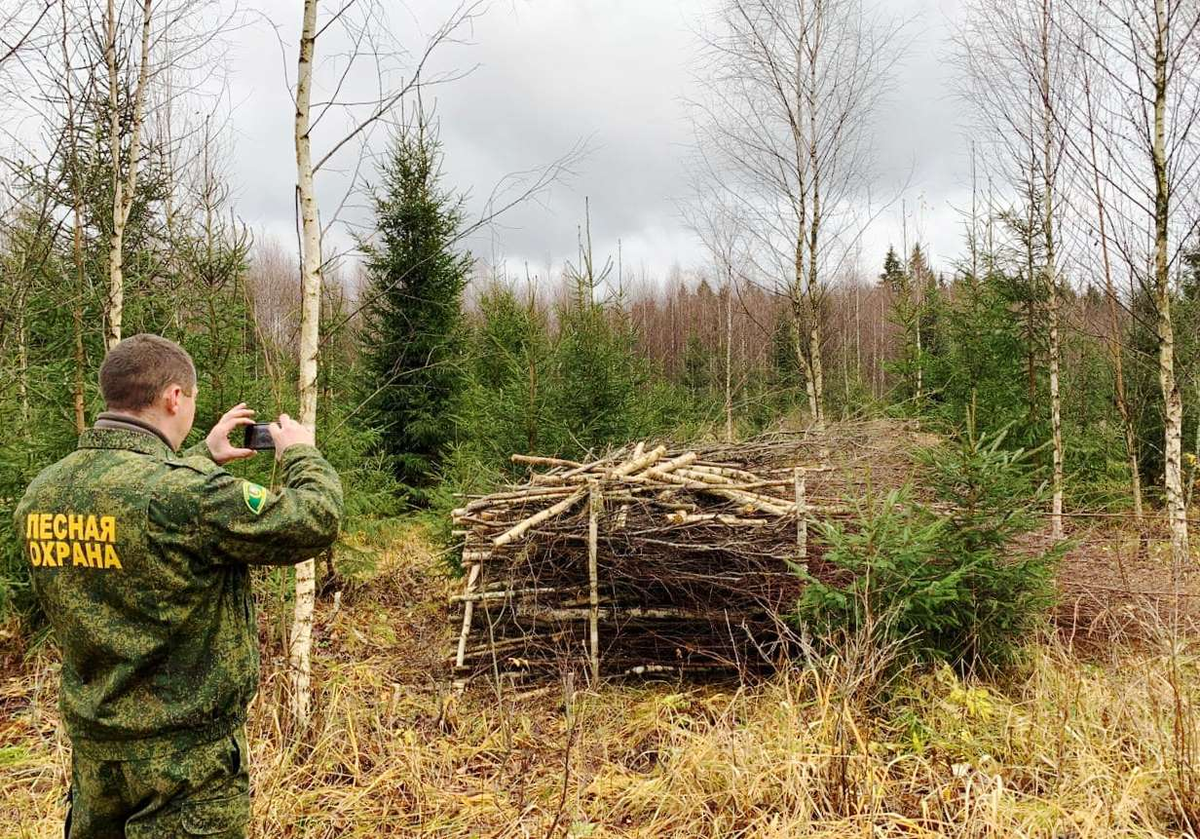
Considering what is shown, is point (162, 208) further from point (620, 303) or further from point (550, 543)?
point (550, 543)

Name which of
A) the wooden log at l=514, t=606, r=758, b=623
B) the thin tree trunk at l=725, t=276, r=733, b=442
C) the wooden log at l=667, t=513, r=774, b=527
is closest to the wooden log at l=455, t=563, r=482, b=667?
the wooden log at l=514, t=606, r=758, b=623

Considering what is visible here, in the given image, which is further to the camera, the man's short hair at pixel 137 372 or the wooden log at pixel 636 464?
the wooden log at pixel 636 464

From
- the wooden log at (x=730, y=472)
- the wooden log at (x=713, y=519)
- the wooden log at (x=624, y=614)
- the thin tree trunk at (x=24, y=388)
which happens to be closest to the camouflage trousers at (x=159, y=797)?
the wooden log at (x=624, y=614)

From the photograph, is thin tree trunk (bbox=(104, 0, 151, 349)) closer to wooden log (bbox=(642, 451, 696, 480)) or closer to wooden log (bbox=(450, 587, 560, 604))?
wooden log (bbox=(450, 587, 560, 604))

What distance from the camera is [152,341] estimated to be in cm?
213

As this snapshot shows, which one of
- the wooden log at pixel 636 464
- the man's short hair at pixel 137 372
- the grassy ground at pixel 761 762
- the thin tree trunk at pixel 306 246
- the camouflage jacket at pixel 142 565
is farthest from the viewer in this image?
the wooden log at pixel 636 464

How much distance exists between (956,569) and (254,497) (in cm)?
453

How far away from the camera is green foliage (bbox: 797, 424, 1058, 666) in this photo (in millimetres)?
4504

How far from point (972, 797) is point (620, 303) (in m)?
9.18

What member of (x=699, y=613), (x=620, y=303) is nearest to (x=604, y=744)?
(x=699, y=613)

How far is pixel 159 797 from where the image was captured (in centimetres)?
204

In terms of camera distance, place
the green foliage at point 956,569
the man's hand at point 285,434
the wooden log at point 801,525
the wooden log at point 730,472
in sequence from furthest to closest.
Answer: the wooden log at point 730,472 < the wooden log at point 801,525 < the green foliage at point 956,569 < the man's hand at point 285,434

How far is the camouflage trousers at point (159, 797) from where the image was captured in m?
2.03

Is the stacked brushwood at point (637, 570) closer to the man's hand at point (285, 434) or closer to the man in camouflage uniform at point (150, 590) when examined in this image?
the man's hand at point (285, 434)
